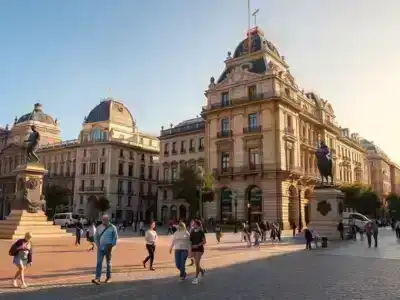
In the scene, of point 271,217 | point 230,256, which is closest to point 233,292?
point 230,256

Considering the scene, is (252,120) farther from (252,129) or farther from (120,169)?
(120,169)

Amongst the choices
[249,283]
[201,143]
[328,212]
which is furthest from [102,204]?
[249,283]

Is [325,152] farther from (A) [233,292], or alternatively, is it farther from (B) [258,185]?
(A) [233,292]

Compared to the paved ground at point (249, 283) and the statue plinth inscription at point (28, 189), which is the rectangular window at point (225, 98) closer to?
the statue plinth inscription at point (28, 189)

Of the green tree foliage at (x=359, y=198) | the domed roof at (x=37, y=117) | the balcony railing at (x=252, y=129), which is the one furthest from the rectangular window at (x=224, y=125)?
the domed roof at (x=37, y=117)

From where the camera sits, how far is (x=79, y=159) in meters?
74.6

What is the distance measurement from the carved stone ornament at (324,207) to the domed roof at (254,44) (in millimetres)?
30202

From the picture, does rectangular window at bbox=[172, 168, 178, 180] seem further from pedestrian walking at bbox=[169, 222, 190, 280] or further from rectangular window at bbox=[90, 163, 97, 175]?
pedestrian walking at bbox=[169, 222, 190, 280]

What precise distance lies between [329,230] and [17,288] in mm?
24199

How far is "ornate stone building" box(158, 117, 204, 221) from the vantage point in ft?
206

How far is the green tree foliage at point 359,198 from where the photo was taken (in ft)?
204

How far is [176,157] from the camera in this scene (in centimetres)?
6519

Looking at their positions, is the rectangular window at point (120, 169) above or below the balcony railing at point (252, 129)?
below

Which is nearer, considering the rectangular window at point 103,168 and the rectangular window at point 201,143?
the rectangular window at point 201,143
